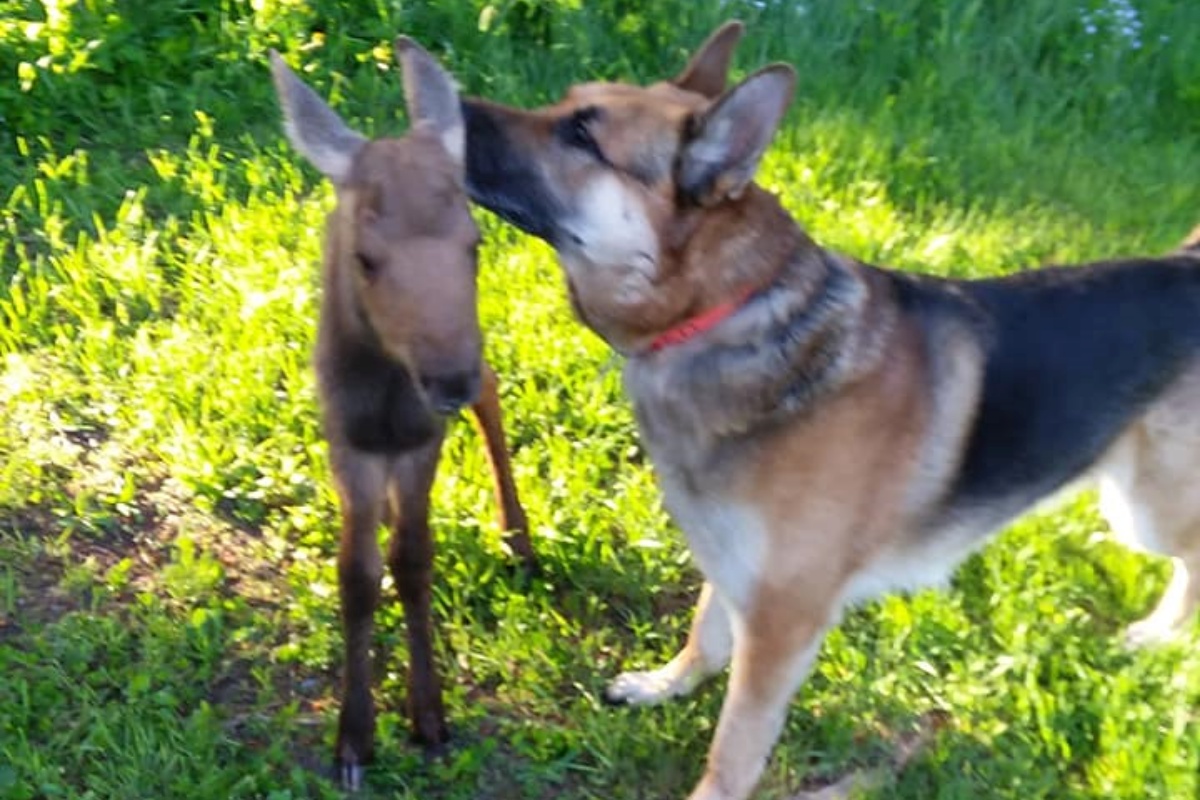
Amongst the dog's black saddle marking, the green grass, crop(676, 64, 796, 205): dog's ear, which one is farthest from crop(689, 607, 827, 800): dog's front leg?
crop(676, 64, 796, 205): dog's ear

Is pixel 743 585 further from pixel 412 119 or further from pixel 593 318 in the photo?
pixel 412 119

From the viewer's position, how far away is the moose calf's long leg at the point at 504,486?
3.79 meters

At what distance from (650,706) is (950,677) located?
0.80m

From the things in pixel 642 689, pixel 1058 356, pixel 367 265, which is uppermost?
pixel 367 265

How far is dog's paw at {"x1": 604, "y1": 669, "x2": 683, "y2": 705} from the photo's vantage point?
11.7ft

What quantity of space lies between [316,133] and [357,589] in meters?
1.07

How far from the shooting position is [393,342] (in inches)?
105

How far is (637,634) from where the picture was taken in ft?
12.4

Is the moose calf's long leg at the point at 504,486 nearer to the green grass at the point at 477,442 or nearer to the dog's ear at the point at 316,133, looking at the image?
the green grass at the point at 477,442

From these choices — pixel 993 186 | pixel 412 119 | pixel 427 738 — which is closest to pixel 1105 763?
pixel 427 738

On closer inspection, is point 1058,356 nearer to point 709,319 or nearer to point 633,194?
point 709,319

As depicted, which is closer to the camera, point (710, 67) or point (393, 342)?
point (393, 342)

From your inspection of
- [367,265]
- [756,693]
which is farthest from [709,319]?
[756,693]

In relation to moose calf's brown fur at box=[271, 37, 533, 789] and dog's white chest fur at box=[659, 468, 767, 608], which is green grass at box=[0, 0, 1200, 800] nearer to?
moose calf's brown fur at box=[271, 37, 533, 789]
